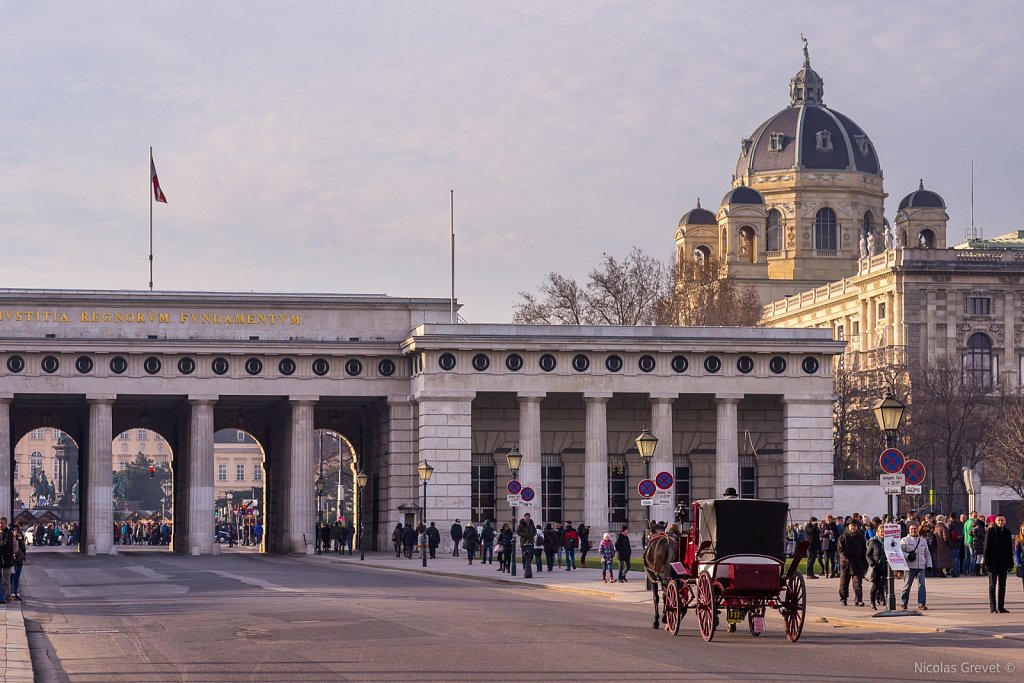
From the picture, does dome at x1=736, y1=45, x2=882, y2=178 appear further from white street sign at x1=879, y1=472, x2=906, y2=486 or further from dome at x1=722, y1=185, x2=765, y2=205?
white street sign at x1=879, y1=472, x2=906, y2=486

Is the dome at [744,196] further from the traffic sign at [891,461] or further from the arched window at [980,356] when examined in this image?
the traffic sign at [891,461]

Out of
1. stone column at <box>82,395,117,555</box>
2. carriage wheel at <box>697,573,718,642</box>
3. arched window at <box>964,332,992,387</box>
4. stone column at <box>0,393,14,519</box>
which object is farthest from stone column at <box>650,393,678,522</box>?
arched window at <box>964,332,992,387</box>

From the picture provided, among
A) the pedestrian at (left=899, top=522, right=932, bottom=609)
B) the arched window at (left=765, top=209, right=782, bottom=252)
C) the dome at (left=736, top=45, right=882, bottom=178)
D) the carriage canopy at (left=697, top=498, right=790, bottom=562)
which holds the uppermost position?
the dome at (left=736, top=45, right=882, bottom=178)

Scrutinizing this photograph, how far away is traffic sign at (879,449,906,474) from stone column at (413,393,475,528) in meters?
42.2

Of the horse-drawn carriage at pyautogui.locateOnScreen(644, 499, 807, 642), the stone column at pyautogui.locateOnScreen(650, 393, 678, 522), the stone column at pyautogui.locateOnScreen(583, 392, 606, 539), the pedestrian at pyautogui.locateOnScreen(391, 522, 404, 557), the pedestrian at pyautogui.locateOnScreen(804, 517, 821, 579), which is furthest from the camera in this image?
the stone column at pyautogui.locateOnScreen(650, 393, 678, 522)

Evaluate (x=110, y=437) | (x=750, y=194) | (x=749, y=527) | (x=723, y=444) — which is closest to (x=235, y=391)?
(x=110, y=437)

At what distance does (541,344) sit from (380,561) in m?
13.4

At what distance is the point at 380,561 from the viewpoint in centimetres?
6806

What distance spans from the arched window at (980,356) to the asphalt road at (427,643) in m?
90.6

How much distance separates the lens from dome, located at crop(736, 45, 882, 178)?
157625mm

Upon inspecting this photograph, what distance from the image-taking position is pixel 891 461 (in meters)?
34.6

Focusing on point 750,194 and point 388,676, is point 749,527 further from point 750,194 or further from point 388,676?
point 750,194

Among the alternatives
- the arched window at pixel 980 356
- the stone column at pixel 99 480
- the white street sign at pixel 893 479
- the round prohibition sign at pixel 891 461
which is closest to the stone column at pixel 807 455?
the stone column at pixel 99 480

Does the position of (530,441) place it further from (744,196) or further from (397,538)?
(744,196)
